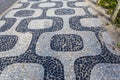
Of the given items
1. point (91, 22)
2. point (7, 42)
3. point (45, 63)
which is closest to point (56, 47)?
point (45, 63)

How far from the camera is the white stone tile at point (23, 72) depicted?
3008 mm

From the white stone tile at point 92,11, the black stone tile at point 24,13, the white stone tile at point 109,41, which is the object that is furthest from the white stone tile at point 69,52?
the black stone tile at point 24,13

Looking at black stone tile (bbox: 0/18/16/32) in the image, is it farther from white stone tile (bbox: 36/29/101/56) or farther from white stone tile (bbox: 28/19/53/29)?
white stone tile (bbox: 36/29/101/56)

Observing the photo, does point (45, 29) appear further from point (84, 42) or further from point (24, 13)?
point (24, 13)

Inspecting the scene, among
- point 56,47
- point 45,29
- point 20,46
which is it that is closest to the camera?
point 56,47

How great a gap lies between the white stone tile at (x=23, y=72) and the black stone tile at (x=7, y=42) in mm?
695

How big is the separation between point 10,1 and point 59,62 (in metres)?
4.82

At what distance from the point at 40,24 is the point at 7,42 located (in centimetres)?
111

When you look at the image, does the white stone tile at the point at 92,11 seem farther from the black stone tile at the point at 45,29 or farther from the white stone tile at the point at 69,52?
the white stone tile at the point at 69,52

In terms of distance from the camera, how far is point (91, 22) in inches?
194

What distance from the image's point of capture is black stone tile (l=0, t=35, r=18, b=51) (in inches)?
155

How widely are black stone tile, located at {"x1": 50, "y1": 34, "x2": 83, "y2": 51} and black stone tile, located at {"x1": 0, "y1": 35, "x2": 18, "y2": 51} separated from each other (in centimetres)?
77

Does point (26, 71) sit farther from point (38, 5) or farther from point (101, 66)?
point (38, 5)

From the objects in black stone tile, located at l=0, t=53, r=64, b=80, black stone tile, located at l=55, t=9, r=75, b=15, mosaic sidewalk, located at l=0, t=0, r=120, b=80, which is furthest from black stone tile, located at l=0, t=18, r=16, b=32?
black stone tile, located at l=0, t=53, r=64, b=80
